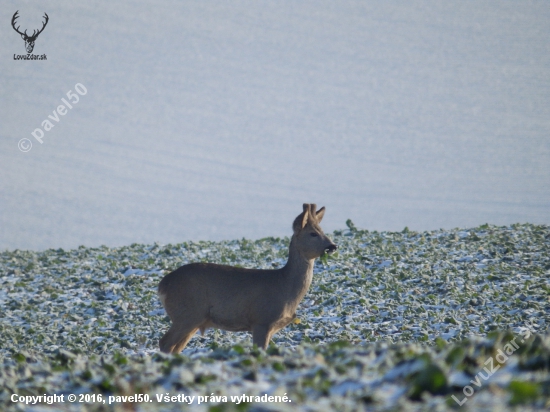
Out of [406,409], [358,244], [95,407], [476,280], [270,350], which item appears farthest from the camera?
[358,244]

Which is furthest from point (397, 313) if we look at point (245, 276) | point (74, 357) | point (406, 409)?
point (406, 409)

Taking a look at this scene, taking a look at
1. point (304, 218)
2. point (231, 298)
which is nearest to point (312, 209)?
point (304, 218)

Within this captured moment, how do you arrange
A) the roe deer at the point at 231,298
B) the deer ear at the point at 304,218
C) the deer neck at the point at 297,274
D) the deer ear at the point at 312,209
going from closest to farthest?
the roe deer at the point at 231,298 → the deer neck at the point at 297,274 → the deer ear at the point at 304,218 → the deer ear at the point at 312,209

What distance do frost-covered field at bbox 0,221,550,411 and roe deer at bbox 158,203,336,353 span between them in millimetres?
480

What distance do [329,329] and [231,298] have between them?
2776 mm

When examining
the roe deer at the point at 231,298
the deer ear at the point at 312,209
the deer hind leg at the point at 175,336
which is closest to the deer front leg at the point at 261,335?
the roe deer at the point at 231,298

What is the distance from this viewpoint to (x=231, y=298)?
9078 mm

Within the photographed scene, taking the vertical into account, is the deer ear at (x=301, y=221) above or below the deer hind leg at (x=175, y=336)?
above

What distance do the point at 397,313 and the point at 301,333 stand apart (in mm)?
1832

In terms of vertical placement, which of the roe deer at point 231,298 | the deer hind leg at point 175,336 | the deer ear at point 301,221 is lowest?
the deer hind leg at point 175,336

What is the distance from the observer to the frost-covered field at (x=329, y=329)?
5020mm

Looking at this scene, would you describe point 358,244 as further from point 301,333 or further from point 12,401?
point 12,401

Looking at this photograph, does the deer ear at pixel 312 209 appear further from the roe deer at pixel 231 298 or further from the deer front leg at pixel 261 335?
the deer front leg at pixel 261 335

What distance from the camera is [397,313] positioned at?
11.9 m
